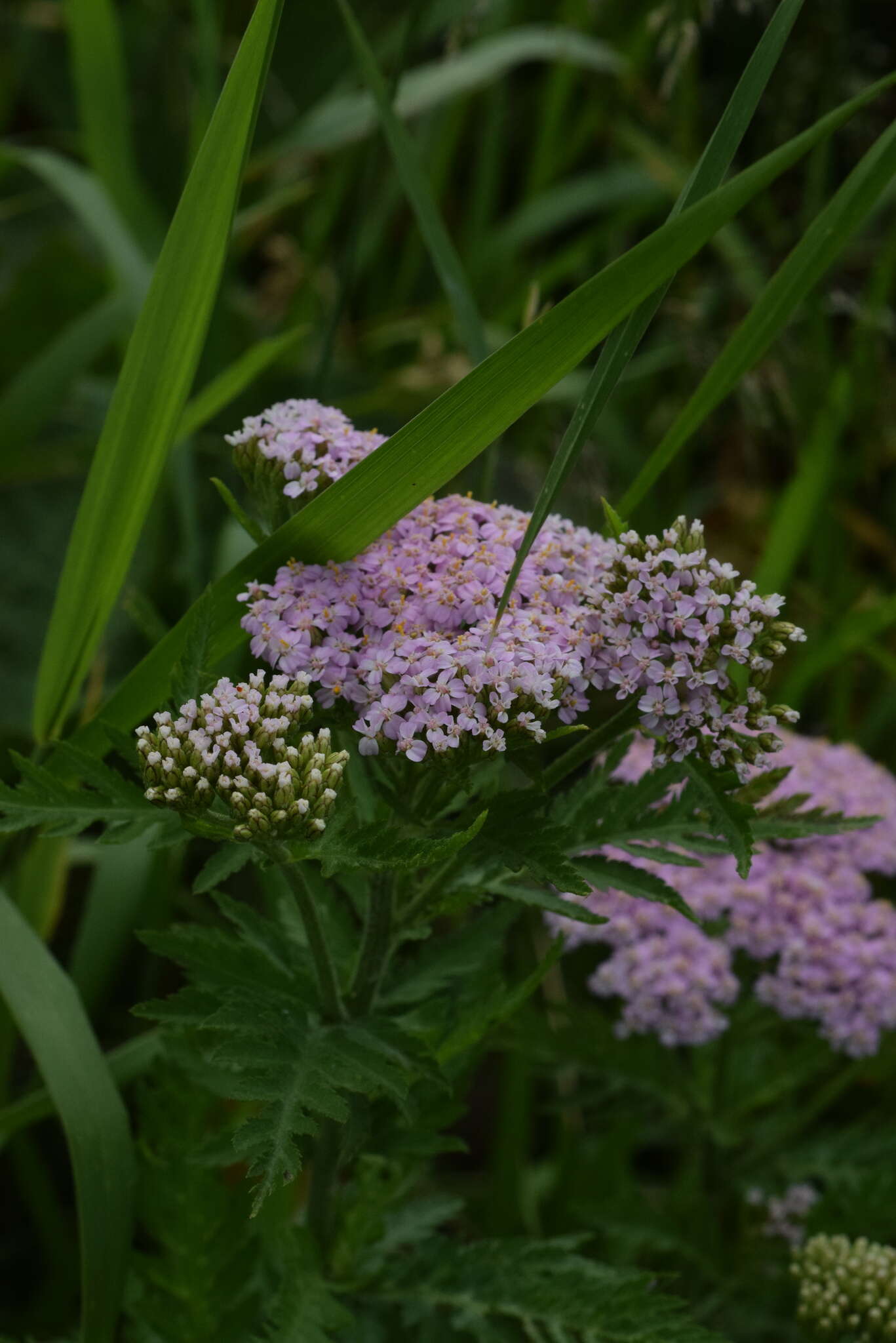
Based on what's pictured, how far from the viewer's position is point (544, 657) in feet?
4.45

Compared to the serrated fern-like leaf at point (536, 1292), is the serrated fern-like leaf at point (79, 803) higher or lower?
higher

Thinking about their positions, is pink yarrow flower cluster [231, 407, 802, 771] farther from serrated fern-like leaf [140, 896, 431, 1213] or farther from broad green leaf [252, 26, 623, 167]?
broad green leaf [252, 26, 623, 167]

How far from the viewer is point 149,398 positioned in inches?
68.2

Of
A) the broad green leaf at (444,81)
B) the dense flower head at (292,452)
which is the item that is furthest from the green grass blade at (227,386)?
the broad green leaf at (444,81)

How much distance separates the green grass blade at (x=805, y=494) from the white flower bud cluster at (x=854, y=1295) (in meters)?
1.35

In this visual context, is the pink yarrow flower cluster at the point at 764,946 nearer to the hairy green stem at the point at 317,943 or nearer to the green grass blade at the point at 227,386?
the hairy green stem at the point at 317,943

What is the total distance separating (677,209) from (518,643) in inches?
20.5

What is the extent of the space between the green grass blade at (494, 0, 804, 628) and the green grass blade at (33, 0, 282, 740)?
0.55 metres

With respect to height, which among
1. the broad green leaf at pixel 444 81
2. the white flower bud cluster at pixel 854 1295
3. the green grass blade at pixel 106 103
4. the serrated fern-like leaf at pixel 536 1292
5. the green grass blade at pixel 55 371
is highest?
the green grass blade at pixel 106 103

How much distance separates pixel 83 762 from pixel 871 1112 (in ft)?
6.36

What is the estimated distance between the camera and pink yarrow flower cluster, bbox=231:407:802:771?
52.7 inches

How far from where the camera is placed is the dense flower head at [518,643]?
134cm

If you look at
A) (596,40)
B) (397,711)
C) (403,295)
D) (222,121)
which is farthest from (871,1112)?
(596,40)

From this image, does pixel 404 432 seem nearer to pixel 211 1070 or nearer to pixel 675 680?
pixel 675 680
